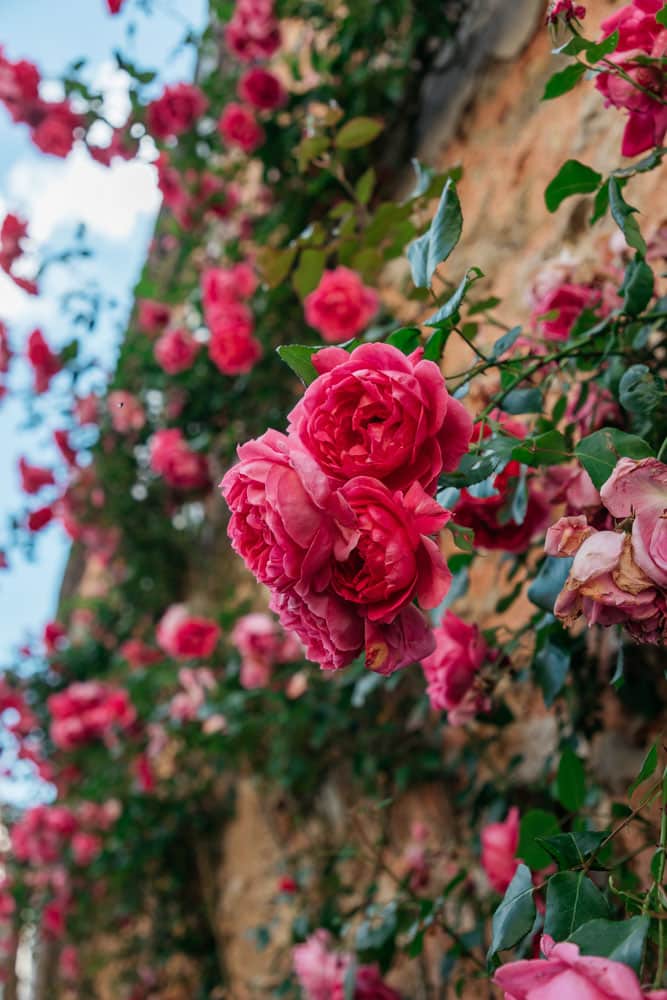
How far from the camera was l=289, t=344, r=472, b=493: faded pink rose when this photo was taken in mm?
524

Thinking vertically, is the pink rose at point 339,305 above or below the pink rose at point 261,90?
below

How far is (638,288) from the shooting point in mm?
720

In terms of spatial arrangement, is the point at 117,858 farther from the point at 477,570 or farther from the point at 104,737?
the point at 477,570

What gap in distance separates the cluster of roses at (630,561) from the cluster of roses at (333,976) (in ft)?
2.49

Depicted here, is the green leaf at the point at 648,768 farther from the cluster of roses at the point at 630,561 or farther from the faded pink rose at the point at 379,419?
the faded pink rose at the point at 379,419

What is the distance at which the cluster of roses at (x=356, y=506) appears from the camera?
50 cm

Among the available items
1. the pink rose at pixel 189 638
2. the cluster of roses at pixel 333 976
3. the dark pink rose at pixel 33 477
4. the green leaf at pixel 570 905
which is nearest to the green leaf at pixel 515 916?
the green leaf at pixel 570 905

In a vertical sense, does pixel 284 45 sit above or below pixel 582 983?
above

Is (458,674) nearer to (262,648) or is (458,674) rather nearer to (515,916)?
(515,916)

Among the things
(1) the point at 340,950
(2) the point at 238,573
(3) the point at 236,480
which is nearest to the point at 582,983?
(3) the point at 236,480

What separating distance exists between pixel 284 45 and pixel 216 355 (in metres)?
1.13

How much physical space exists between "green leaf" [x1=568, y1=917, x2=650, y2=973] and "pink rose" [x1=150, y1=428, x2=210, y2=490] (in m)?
1.93

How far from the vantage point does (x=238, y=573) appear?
237 centimetres

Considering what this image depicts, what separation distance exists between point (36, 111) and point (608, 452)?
1.73m
